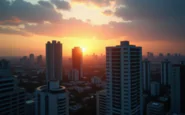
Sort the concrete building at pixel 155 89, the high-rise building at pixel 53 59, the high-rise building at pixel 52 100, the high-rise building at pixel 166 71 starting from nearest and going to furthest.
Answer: the high-rise building at pixel 52 100
the concrete building at pixel 155 89
the high-rise building at pixel 166 71
the high-rise building at pixel 53 59

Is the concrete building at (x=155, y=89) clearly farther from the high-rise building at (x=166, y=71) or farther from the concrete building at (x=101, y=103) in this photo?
the concrete building at (x=101, y=103)

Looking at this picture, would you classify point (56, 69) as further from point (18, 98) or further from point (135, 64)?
point (135, 64)

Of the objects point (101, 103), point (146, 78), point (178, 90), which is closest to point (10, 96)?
point (101, 103)

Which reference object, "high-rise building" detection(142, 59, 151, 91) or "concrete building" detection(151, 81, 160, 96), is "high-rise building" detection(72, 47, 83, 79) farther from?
"concrete building" detection(151, 81, 160, 96)

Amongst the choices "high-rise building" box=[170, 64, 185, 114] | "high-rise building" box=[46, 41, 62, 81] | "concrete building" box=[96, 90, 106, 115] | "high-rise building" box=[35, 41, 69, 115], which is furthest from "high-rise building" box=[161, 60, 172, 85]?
"high-rise building" box=[35, 41, 69, 115]

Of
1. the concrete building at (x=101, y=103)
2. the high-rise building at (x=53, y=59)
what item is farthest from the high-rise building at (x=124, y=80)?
the high-rise building at (x=53, y=59)

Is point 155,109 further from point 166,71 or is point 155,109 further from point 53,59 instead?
point 53,59
